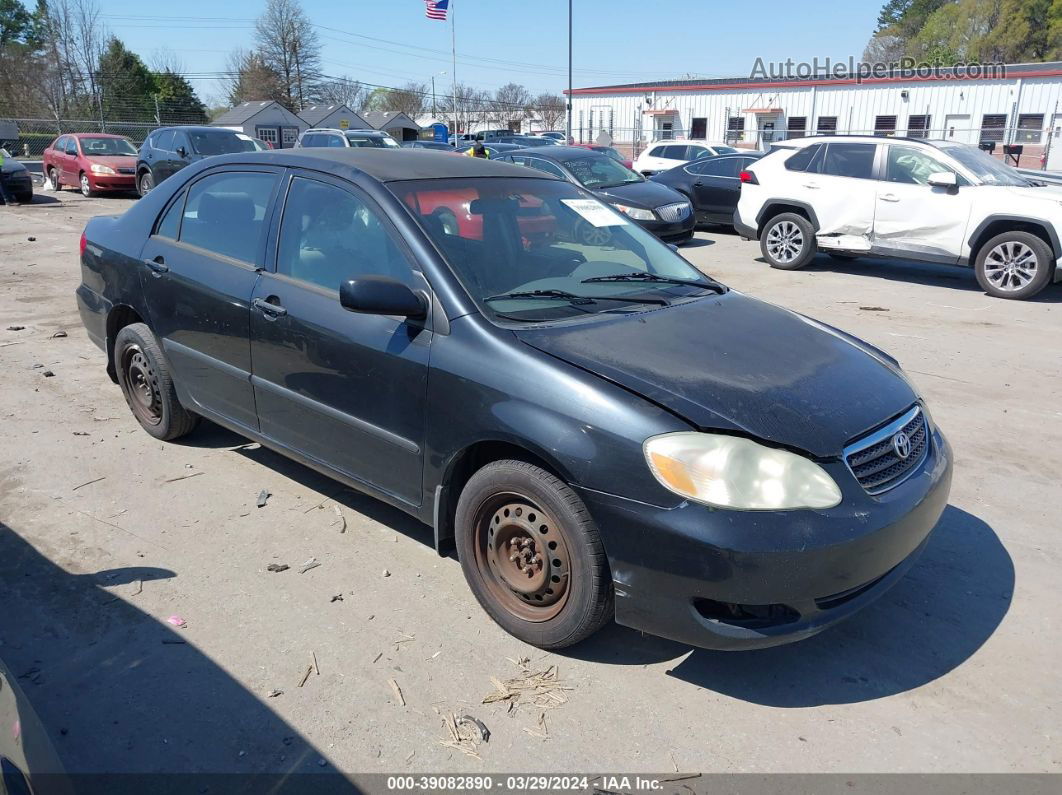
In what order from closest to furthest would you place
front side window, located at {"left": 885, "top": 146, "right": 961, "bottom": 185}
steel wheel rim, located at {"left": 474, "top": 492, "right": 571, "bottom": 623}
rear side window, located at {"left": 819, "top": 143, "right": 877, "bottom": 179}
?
steel wheel rim, located at {"left": 474, "top": 492, "right": 571, "bottom": 623}, front side window, located at {"left": 885, "top": 146, "right": 961, "bottom": 185}, rear side window, located at {"left": 819, "top": 143, "right": 877, "bottom": 179}

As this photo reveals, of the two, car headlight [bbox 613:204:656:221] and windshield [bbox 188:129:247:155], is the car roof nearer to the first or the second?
car headlight [bbox 613:204:656:221]

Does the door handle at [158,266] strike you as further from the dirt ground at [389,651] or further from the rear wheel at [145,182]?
the rear wheel at [145,182]

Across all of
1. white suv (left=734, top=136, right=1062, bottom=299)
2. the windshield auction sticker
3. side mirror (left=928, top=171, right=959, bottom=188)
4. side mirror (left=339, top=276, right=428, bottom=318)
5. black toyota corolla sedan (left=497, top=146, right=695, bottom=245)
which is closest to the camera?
side mirror (left=339, top=276, right=428, bottom=318)

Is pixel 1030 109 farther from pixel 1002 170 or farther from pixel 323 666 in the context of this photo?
pixel 323 666

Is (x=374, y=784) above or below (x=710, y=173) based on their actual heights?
below

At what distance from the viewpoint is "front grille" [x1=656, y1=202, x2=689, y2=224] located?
12766 millimetres

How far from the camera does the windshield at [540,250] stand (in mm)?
3445

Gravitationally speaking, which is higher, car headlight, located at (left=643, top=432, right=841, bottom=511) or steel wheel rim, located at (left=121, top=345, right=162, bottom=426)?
car headlight, located at (left=643, top=432, right=841, bottom=511)

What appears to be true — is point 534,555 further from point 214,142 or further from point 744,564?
point 214,142

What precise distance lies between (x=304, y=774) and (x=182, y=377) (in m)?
2.75

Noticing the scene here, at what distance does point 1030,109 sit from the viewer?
36.6 meters

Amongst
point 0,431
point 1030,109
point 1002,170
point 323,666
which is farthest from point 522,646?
point 1030,109

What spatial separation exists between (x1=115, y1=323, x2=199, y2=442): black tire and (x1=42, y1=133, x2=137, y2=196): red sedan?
18.4 meters

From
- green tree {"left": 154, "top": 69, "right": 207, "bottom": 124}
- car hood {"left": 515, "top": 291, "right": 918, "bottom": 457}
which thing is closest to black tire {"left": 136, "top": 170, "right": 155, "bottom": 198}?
car hood {"left": 515, "top": 291, "right": 918, "bottom": 457}
